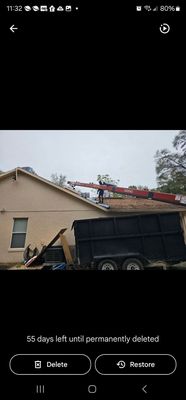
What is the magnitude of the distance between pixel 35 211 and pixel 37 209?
4 centimetres

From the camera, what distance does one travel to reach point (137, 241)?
158cm

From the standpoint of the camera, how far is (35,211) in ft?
4.64

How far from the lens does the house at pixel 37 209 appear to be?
3.12 ft

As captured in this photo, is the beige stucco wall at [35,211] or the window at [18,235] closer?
the beige stucco wall at [35,211]

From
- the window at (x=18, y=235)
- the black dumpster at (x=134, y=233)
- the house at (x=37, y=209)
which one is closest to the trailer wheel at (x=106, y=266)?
the house at (x=37, y=209)

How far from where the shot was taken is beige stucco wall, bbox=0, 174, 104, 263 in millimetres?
921
